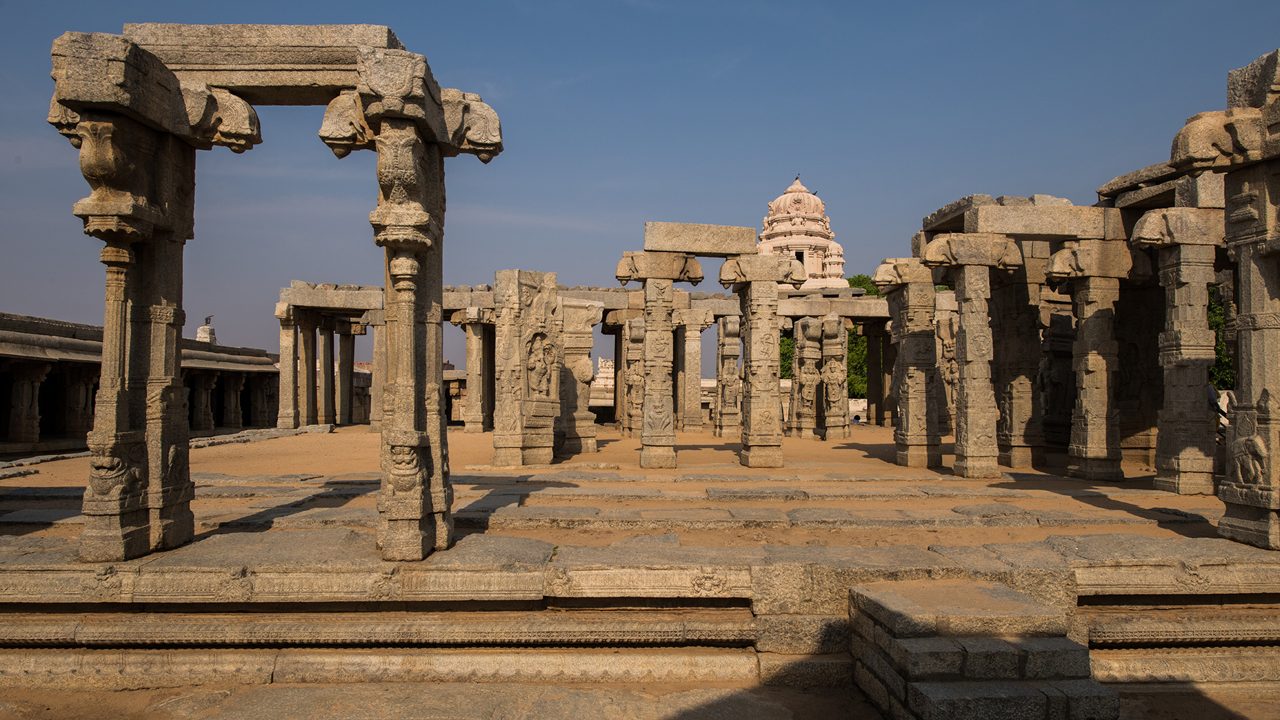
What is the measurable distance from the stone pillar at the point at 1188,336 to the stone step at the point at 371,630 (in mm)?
8911

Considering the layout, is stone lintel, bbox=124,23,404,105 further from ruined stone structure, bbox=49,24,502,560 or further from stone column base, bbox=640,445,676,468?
stone column base, bbox=640,445,676,468

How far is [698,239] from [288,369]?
19.0 metres

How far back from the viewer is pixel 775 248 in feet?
161

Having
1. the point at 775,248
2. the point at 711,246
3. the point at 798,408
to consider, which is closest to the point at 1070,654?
the point at 711,246

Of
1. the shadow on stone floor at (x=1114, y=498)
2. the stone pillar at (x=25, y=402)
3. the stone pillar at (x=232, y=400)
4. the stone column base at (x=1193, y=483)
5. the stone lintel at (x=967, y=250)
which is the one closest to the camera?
the shadow on stone floor at (x=1114, y=498)

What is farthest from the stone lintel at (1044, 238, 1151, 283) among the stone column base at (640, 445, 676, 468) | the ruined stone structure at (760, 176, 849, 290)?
the ruined stone structure at (760, 176, 849, 290)

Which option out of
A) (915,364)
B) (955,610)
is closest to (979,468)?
(915,364)

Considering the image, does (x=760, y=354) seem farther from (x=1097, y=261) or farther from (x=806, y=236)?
(x=806, y=236)

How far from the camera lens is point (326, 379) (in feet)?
94.5

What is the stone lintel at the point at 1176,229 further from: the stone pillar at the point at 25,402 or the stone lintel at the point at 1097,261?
the stone pillar at the point at 25,402

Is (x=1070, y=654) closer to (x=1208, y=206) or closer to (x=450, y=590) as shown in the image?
(x=450, y=590)

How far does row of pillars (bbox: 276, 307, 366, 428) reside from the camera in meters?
26.2

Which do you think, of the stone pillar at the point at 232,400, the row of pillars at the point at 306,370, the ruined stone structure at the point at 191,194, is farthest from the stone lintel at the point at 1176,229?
the stone pillar at the point at 232,400

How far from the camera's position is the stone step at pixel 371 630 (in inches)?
214
